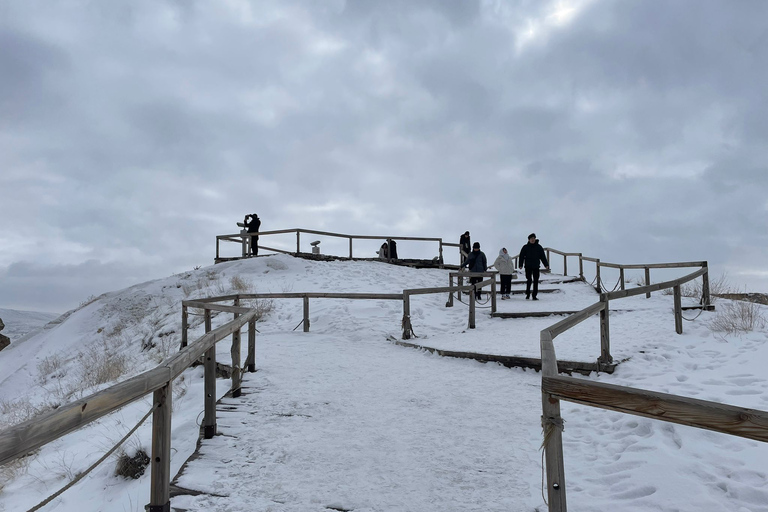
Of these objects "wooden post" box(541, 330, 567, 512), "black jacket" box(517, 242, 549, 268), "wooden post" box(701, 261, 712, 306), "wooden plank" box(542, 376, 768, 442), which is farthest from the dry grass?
"wooden plank" box(542, 376, 768, 442)

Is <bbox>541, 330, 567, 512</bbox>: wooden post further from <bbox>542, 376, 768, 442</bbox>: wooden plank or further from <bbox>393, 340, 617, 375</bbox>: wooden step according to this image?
<bbox>393, 340, 617, 375</bbox>: wooden step

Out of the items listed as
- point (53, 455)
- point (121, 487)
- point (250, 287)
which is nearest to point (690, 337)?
point (121, 487)

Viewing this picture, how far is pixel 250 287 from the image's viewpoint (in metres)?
16.7

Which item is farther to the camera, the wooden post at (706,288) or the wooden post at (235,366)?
the wooden post at (706,288)

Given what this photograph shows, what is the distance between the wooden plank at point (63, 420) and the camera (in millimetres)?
1821

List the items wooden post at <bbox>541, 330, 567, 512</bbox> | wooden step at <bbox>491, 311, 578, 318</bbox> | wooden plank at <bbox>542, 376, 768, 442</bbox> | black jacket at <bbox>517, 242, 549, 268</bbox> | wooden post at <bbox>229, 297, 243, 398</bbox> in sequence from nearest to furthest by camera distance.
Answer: wooden plank at <bbox>542, 376, 768, 442</bbox> < wooden post at <bbox>541, 330, 567, 512</bbox> < wooden post at <bbox>229, 297, 243, 398</bbox> < wooden step at <bbox>491, 311, 578, 318</bbox> < black jacket at <bbox>517, 242, 549, 268</bbox>

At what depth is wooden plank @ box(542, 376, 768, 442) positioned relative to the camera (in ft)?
7.14

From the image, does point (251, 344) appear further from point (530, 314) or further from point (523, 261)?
point (523, 261)

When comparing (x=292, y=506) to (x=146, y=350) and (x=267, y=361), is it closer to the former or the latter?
(x=267, y=361)

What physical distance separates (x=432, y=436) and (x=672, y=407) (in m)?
2.83

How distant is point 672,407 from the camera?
233 cm

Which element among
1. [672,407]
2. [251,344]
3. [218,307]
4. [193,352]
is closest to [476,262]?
[218,307]

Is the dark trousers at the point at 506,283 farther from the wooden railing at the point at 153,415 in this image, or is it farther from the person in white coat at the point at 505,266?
the wooden railing at the point at 153,415

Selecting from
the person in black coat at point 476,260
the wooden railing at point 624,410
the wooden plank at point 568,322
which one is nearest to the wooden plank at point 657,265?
the person in black coat at point 476,260
